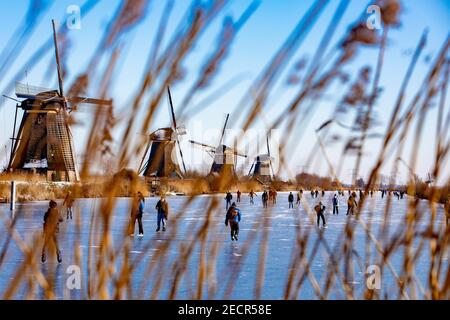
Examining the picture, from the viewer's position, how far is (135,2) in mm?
1175

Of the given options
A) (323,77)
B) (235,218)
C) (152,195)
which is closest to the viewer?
(323,77)

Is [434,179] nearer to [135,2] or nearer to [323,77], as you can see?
[323,77]

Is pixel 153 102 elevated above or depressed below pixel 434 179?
above

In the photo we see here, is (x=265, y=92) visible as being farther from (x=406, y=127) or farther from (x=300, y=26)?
(x=406, y=127)

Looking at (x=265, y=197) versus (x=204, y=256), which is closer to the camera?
(x=204, y=256)

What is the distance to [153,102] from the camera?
4.01 ft

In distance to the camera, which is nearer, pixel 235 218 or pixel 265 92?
pixel 265 92

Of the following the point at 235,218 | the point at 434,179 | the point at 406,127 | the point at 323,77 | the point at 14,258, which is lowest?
the point at 14,258

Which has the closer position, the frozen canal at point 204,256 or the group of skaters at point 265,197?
the frozen canal at point 204,256

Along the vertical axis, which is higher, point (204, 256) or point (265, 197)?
point (204, 256)

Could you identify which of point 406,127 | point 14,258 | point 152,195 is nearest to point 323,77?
point 406,127

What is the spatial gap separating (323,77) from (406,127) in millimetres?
269

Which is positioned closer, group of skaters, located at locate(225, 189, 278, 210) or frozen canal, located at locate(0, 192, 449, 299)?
frozen canal, located at locate(0, 192, 449, 299)
